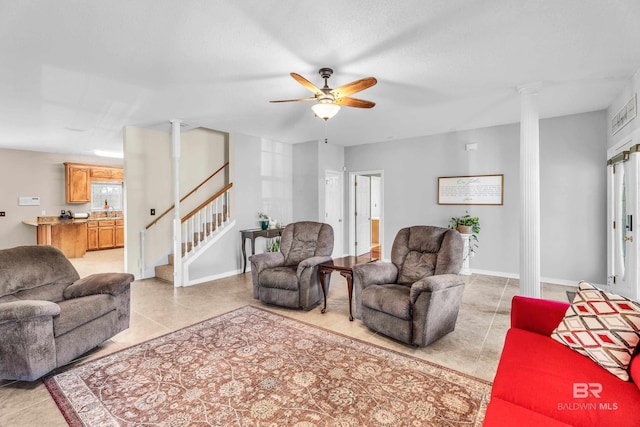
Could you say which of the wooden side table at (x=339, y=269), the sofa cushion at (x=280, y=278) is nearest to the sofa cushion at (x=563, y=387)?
the wooden side table at (x=339, y=269)

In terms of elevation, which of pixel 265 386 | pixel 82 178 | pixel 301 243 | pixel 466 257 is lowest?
pixel 265 386

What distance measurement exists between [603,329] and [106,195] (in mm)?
10752

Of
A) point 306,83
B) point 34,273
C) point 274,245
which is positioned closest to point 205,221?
point 274,245

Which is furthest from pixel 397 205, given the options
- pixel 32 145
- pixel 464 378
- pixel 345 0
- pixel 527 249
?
pixel 32 145

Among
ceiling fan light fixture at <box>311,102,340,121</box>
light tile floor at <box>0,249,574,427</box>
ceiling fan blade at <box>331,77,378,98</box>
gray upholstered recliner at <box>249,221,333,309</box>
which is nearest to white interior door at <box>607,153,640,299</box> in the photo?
light tile floor at <box>0,249,574,427</box>

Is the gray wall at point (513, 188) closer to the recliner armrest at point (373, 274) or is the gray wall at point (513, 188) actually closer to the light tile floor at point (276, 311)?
the light tile floor at point (276, 311)

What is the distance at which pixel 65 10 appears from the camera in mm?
2084

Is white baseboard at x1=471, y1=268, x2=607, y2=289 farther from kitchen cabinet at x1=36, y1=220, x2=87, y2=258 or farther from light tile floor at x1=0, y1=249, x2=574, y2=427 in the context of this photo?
kitchen cabinet at x1=36, y1=220, x2=87, y2=258

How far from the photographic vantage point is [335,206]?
23.1 feet

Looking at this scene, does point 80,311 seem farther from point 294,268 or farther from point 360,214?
point 360,214

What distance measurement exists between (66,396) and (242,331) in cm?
137

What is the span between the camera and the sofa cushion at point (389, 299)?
107 inches

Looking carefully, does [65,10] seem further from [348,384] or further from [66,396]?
[348,384]
